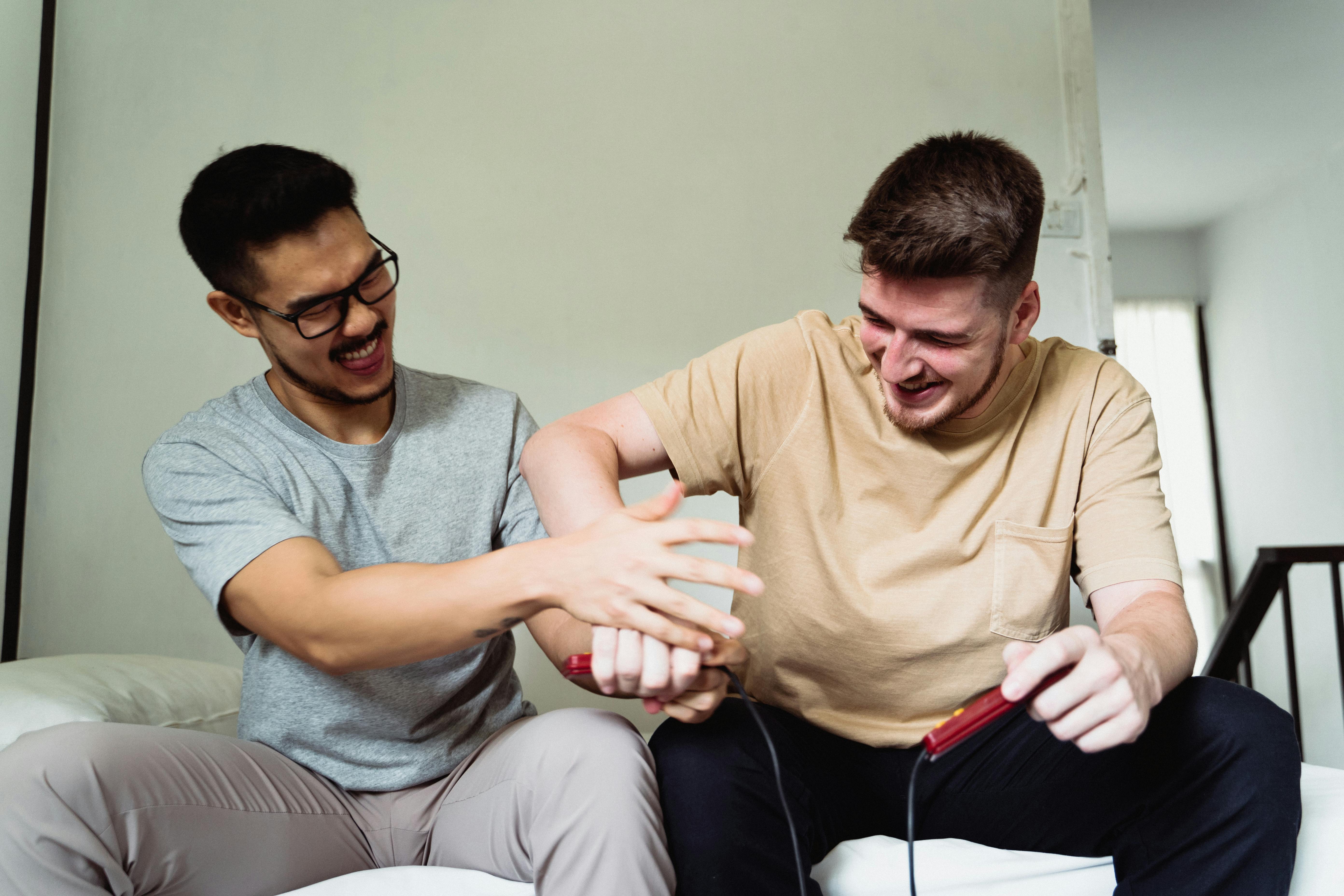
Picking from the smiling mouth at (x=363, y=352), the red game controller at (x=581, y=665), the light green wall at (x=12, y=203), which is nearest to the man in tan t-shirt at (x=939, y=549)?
the red game controller at (x=581, y=665)

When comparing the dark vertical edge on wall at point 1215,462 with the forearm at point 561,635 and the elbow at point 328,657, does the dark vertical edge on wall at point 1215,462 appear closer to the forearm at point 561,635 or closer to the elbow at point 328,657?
the forearm at point 561,635

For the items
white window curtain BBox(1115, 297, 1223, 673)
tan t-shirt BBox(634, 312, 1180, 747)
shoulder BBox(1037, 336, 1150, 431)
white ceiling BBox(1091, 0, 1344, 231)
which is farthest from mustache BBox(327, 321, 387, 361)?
white window curtain BBox(1115, 297, 1223, 673)

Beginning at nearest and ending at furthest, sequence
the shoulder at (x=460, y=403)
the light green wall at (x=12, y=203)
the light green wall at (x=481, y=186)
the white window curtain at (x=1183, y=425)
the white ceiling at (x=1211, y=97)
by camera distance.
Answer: the shoulder at (x=460, y=403), the light green wall at (x=12, y=203), the light green wall at (x=481, y=186), the white ceiling at (x=1211, y=97), the white window curtain at (x=1183, y=425)

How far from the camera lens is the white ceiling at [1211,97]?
3.77 metres

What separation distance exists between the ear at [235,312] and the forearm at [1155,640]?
1.13 metres

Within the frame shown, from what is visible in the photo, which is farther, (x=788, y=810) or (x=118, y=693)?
(x=118, y=693)

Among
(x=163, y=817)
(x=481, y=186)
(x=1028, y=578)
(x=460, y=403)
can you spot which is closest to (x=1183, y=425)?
(x=481, y=186)

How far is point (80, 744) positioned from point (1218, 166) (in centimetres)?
632

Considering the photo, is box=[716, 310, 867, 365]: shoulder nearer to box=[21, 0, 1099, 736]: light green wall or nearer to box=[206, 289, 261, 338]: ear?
box=[206, 289, 261, 338]: ear

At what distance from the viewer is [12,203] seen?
6.72ft

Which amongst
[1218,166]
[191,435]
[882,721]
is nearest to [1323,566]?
[1218,166]

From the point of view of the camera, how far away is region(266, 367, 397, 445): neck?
1.27 metres

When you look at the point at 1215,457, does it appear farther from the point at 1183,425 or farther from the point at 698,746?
the point at 698,746

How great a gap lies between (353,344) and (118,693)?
683mm
